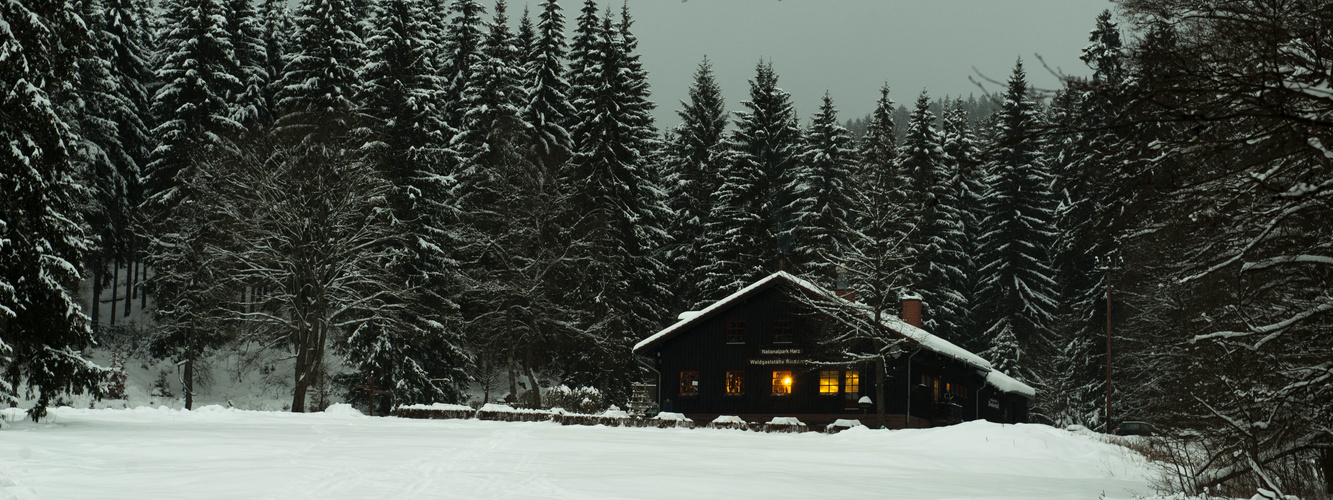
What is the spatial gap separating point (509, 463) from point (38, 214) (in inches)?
388

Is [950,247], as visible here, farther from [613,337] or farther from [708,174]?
[613,337]

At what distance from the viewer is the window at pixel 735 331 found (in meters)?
40.1

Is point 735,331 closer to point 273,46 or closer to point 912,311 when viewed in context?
point 912,311

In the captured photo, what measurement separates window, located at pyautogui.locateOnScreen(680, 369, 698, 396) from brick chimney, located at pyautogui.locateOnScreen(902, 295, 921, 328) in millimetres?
9053

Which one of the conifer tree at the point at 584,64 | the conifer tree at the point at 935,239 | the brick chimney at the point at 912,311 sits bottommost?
the brick chimney at the point at 912,311

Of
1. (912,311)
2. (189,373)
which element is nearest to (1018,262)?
(912,311)

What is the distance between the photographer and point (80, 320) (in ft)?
63.2

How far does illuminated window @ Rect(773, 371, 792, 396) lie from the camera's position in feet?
129

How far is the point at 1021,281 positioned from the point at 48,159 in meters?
43.3

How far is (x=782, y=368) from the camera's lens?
39625mm

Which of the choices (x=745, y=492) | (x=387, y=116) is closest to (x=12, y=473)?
(x=745, y=492)

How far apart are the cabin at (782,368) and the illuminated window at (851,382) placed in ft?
0.12

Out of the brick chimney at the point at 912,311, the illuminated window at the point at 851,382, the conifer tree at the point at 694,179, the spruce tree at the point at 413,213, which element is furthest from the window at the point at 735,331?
the spruce tree at the point at 413,213

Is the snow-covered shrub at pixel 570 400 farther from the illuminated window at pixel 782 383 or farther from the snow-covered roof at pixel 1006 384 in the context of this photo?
the snow-covered roof at pixel 1006 384
